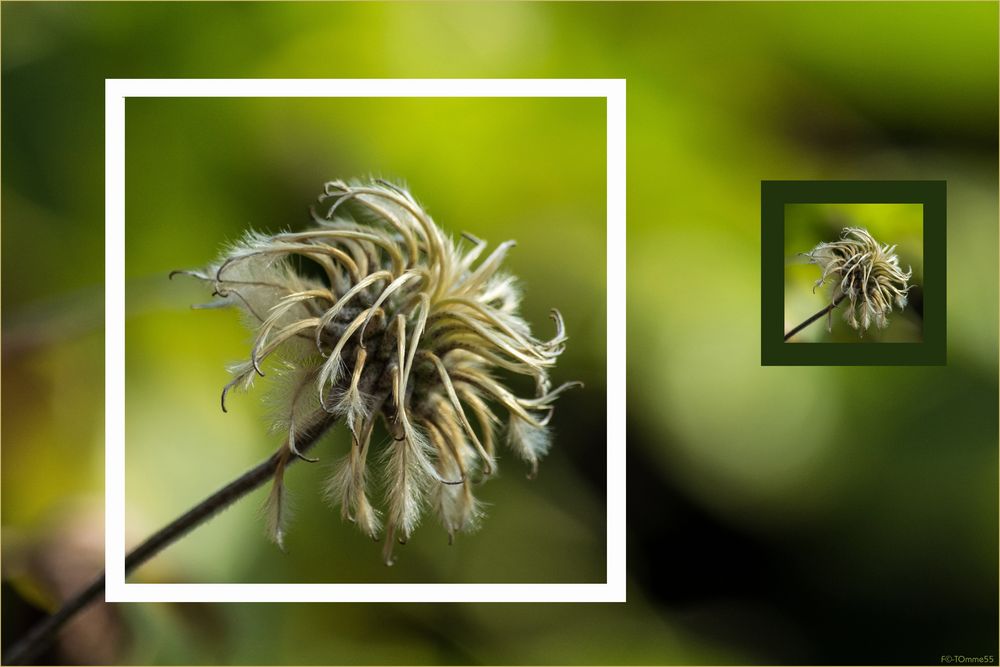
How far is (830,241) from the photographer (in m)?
2.16

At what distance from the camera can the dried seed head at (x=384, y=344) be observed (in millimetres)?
1658

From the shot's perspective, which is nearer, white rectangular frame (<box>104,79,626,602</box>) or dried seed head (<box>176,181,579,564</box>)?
dried seed head (<box>176,181,579,564</box>)

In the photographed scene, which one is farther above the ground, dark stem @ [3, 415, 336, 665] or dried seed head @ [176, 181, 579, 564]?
dried seed head @ [176, 181, 579, 564]

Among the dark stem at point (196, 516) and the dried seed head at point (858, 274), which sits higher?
the dried seed head at point (858, 274)

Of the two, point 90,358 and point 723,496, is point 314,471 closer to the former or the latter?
point 90,358

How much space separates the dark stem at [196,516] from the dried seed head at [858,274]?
120 centimetres

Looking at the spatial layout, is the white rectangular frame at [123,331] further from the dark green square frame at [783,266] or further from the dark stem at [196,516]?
the dark green square frame at [783,266]

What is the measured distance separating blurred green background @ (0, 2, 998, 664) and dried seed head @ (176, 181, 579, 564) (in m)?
0.42

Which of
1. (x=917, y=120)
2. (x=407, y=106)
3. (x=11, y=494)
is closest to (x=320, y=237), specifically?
(x=407, y=106)

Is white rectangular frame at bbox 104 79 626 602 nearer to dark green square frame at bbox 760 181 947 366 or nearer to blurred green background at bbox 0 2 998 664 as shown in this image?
blurred green background at bbox 0 2 998 664

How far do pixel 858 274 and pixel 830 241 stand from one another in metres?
0.10

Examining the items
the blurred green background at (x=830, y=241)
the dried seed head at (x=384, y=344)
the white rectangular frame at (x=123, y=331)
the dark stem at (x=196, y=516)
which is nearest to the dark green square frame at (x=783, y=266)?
the blurred green background at (x=830, y=241)

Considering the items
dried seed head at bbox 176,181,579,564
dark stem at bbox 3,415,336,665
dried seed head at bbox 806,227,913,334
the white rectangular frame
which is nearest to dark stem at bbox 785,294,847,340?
dried seed head at bbox 806,227,913,334

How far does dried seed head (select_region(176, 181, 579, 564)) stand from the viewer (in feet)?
5.44
